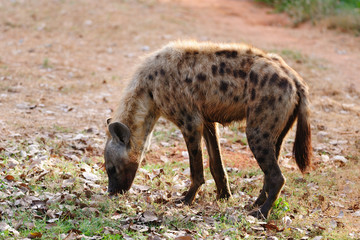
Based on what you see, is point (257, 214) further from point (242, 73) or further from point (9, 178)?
point (9, 178)

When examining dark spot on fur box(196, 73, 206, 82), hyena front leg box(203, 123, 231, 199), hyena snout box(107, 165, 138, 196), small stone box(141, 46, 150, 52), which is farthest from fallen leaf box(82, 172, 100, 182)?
small stone box(141, 46, 150, 52)

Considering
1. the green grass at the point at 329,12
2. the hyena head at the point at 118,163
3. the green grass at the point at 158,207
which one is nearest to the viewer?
the green grass at the point at 158,207

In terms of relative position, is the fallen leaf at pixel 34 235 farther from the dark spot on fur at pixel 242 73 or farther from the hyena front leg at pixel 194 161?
the dark spot on fur at pixel 242 73

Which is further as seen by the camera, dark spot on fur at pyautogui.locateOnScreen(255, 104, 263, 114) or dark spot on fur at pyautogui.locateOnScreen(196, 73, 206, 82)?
dark spot on fur at pyautogui.locateOnScreen(196, 73, 206, 82)

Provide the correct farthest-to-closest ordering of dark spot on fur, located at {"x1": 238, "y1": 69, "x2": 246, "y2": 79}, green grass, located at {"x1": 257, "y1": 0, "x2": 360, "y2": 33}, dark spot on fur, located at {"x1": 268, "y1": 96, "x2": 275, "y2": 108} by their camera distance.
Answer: green grass, located at {"x1": 257, "y1": 0, "x2": 360, "y2": 33} < dark spot on fur, located at {"x1": 238, "y1": 69, "x2": 246, "y2": 79} < dark spot on fur, located at {"x1": 268, "y1": 96, "x2": 275, "y2": 108}

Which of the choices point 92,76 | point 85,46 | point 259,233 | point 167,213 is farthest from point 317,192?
point 85,46

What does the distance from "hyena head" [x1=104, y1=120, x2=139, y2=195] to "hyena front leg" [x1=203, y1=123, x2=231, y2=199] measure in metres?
0.86

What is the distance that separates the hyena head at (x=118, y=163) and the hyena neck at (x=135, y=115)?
0.07m

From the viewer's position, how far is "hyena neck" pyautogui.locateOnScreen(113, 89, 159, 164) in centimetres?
507

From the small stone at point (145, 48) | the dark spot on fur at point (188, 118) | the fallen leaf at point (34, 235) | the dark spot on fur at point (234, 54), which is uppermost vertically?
the dark spot on fur at point (234, 54)

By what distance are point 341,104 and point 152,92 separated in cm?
494

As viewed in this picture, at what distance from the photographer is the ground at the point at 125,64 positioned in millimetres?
6766

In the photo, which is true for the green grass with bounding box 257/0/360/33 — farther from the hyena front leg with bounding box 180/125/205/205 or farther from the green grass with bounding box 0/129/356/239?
the hyena front leg with bounding box 180/125/205/205

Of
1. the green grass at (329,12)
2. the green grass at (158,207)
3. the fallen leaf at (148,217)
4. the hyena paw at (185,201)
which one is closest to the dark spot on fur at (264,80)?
the green grass at (158,207)
